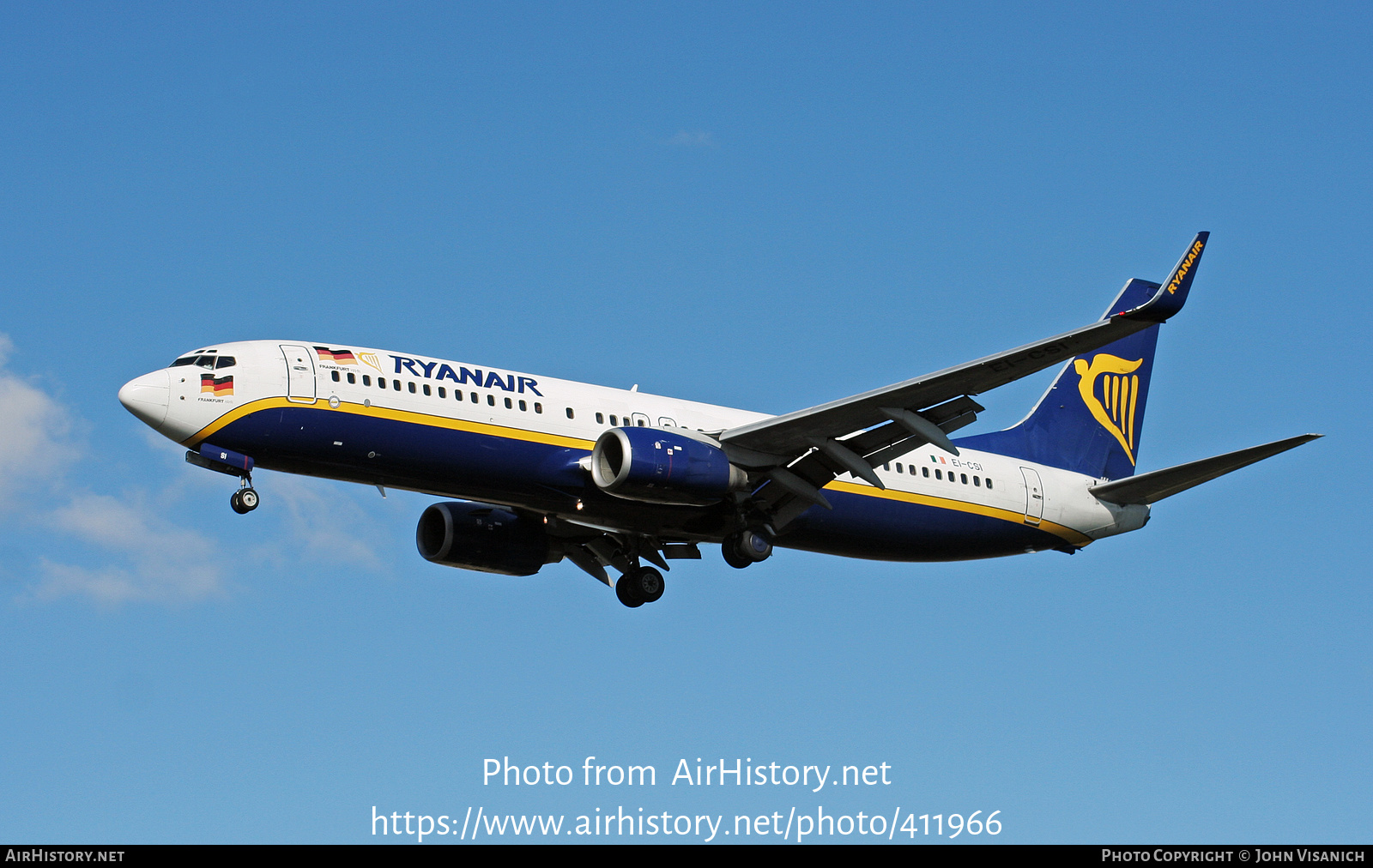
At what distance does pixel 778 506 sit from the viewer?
33.6m

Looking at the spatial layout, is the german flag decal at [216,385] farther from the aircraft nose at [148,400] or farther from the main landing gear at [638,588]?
the main landing gear at [638,588]

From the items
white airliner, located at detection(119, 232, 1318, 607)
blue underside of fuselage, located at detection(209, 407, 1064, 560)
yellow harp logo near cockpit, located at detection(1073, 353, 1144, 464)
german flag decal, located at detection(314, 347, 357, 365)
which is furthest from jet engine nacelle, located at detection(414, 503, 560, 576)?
yellow harp logo near cockpit, located at detection(1073, 353, 1144, 464)

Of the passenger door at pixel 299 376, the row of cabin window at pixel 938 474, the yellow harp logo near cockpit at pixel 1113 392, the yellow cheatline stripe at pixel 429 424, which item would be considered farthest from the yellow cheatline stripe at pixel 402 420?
the yellow harp logo near cockpit at pixel 1113 392

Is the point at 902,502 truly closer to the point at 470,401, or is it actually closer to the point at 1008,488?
the point at 1008,488

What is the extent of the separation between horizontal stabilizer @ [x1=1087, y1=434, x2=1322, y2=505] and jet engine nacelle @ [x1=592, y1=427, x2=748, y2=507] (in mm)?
10901

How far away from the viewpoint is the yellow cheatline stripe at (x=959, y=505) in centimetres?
3497

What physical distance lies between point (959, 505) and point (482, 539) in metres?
11.5

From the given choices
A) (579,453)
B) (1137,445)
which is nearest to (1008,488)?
(1137,445)

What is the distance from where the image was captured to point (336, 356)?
3052 centimetres

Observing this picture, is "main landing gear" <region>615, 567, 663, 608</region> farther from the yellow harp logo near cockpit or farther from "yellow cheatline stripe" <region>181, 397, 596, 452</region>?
the yellow harp logo near cockpit

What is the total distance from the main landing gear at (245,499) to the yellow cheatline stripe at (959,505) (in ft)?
41.5

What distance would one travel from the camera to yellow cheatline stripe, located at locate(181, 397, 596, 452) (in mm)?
29344
